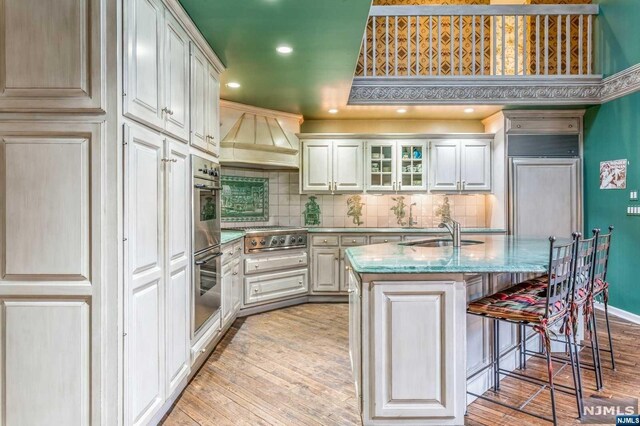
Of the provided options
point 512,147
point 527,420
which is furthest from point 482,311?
point 512,147

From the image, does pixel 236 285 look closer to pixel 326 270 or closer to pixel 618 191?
pixel 326 270

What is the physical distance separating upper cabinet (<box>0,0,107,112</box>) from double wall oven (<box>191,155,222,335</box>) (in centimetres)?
98

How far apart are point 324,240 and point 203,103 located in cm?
240

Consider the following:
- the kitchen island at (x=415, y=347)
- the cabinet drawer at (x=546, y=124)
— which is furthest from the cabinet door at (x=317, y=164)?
the kitchen island at (x=415, y=347)

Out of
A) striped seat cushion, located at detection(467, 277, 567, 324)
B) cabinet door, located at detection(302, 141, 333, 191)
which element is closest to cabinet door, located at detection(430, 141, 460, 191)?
cabinet door, located at detection(302, 141, 333, 191)

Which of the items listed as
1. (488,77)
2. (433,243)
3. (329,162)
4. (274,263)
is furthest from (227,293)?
(488,77)

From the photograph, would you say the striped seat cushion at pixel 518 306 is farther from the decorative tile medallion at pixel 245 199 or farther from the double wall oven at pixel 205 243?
the decorative tile medallion at pixel 245 199

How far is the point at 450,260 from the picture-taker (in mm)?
2023

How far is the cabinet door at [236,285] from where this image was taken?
3633 mm

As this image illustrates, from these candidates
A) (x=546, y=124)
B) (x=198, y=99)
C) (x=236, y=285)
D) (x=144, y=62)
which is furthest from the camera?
(x=546, y=124)

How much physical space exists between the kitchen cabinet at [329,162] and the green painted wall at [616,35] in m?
2.86

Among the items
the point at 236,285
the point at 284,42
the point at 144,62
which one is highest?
the point at 284,42

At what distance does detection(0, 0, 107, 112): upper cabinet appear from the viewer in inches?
60.4

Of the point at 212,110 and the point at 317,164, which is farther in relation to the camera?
the point at 317,164
